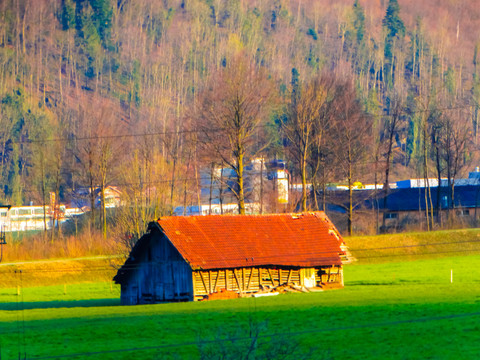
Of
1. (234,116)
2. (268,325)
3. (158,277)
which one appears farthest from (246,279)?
(234,116)

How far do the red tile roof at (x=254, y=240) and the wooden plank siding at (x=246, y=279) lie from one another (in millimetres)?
762

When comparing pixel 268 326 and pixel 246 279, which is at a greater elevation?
pixel 246 279

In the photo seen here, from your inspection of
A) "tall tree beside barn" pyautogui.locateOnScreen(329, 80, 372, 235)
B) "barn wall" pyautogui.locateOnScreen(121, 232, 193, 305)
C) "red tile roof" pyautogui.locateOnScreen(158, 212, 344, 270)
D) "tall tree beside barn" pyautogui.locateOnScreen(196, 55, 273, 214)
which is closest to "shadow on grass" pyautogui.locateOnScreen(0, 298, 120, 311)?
"barn wall" pyautogui.locateOnScreen(121, 232, 193, 305)

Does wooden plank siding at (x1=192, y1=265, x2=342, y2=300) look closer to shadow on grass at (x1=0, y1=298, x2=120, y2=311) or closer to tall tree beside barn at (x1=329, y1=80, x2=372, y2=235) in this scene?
shadow on grass at (x1=0, y1=298, x2=120, y2=311)

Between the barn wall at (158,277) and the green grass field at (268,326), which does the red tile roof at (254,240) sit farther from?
the green grass field at (268,326)

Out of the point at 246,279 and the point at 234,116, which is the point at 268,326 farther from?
the point at 234,116

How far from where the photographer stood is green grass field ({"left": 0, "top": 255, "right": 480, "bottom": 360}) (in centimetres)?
2822

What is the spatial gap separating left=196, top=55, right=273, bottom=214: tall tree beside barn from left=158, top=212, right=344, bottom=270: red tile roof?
10.9 meters

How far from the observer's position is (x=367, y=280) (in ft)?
196

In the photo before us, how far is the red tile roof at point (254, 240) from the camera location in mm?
49219

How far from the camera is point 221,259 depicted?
49.0m

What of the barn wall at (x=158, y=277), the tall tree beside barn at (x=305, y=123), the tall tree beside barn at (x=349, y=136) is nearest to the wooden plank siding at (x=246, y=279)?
the barn wall at (x=158, y=277)

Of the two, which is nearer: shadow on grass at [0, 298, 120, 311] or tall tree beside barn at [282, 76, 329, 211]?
shadow on grass at [0, 298, 120, 311]

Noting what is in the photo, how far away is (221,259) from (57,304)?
11.6 metres
